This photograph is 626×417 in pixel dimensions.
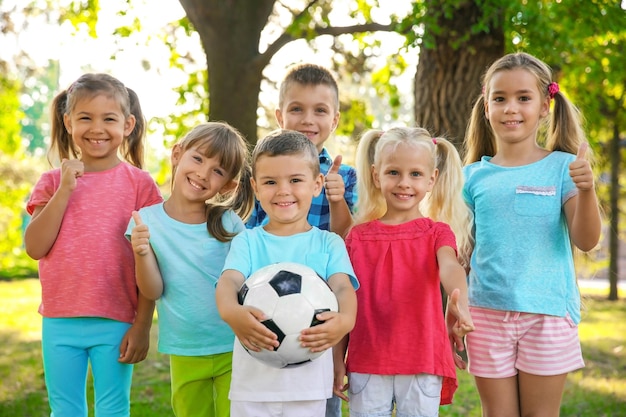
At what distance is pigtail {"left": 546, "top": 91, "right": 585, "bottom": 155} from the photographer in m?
3.91

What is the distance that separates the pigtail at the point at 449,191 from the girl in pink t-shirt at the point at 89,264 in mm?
1599

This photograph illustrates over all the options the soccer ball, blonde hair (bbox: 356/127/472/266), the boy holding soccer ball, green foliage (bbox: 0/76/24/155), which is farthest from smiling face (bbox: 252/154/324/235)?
green foliage (bbox: 0/76/24/155)

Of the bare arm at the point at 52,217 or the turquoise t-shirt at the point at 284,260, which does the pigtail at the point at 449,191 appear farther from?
the bare arm at the point at 52,217

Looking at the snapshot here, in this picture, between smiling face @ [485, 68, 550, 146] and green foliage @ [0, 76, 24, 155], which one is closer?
smiling face @ [485, 68, 550, 146]

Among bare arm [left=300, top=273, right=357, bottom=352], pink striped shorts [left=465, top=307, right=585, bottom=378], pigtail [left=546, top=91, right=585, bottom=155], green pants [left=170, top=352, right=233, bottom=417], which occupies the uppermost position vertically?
pigtail [left=546, top=91, right=585, bottom=155]

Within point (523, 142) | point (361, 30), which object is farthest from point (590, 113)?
point (523, 142)

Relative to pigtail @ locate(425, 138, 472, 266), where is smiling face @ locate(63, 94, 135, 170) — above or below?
above

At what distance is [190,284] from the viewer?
3.63 m

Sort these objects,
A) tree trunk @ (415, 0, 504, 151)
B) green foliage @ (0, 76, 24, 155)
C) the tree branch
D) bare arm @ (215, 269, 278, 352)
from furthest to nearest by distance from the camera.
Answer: green foliage @ (0, 76, 24, 155) < the tree branch < tree trunk @ (415, 0, 504, 151) < bare arm @ (215, 269, 278, 352)

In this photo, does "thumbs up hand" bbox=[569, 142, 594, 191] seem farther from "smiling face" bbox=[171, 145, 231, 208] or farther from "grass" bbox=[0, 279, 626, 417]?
"smiling face" bbox=[171, 145, 231, 208]

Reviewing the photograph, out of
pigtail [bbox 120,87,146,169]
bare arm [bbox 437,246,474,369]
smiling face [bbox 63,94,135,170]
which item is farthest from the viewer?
pigtail [bbox 120,87,146,169]

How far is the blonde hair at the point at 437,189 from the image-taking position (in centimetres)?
376

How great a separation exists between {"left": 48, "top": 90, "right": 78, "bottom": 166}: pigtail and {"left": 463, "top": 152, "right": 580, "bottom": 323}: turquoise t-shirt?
2400 mm

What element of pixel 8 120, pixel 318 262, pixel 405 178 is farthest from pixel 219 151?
pixel 8 120
